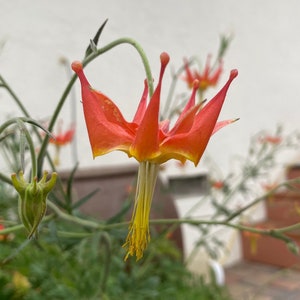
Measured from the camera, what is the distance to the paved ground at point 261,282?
1.71 meters

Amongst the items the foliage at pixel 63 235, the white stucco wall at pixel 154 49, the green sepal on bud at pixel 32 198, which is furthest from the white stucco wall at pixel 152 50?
the green sepal on bud at pixel 32 198

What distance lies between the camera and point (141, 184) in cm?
25

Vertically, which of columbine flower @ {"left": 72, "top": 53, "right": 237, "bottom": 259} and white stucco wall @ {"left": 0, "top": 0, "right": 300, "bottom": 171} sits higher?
white stucco wall @ {"left": 0, "top": 0, "right": 300, "bottom": 171}

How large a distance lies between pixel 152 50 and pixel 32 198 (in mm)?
1599

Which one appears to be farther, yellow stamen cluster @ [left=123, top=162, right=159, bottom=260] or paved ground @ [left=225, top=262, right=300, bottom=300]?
paved ground @ [left=225, top=262, right=300, bottom=300]

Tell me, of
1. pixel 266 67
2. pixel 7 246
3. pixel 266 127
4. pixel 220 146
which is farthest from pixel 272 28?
pixel 7 246

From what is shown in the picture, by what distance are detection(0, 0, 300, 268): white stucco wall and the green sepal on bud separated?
897 millimetres

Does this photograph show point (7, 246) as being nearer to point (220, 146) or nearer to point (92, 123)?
point (92, 123)

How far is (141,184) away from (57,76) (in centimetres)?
130

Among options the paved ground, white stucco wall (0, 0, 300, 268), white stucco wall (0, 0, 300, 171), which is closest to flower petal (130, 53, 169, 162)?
white stucco wall (0, 0, 300, 171)

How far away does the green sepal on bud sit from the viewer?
0.23 m

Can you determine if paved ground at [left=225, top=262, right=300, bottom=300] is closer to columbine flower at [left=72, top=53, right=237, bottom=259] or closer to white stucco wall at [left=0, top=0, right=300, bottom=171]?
white stucco wall at [left=0, top=0, right=300, bottom=171]

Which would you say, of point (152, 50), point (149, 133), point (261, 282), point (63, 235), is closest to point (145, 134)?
point (149, 133)

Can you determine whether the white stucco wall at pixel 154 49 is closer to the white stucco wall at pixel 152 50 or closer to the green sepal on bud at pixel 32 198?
the white stucco wall at pixel 152 50
